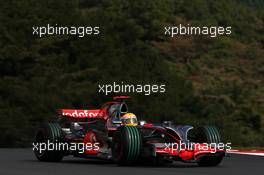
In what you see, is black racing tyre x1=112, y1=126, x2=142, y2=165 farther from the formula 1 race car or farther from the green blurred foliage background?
the green blurred foliage background

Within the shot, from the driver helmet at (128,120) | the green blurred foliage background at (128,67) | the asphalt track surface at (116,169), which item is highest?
the green blurred foliage background at (128,67)

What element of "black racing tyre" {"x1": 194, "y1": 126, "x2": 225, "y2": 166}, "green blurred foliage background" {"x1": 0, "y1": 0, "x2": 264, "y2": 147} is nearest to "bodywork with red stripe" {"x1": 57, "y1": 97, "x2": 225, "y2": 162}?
"black racing tyre" {"x1": 194, "y1": 126, "x2": 225, "y2": 166}

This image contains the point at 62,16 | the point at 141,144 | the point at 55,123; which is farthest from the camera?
the point at 62,16

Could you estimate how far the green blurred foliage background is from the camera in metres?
43.5

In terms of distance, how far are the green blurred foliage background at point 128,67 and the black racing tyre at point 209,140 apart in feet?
63.1

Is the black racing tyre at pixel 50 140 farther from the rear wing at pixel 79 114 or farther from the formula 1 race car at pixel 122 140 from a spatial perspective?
the rear wing at pixel 79 114

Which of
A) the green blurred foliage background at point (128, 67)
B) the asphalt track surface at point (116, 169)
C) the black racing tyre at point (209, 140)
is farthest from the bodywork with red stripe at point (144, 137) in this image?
the green blurred foliage background at point (128, 67)

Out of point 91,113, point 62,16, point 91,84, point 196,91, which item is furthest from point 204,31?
point 91,113

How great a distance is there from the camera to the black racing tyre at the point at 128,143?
17906 mm

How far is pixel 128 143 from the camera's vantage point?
17.9m

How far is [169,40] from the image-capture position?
65.1m

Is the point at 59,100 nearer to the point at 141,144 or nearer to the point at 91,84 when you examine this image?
the point at 91,84

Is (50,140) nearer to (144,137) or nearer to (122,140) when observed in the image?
(144,137)

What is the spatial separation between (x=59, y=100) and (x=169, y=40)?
952 inches
